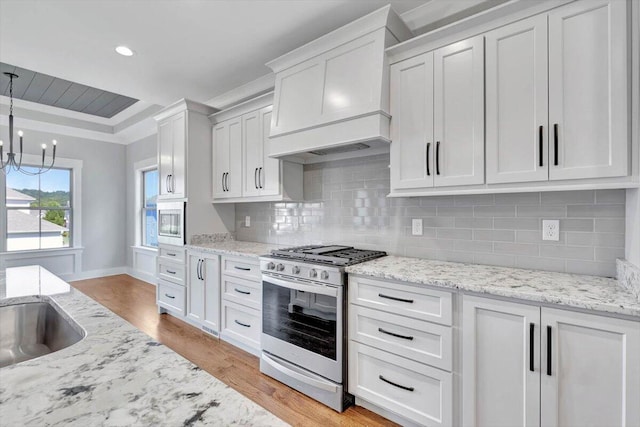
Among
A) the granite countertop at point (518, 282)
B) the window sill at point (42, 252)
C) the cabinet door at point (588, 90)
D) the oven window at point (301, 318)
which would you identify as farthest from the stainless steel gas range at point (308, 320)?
the window sill at point (42, 252)

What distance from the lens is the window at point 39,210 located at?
5.19 metres

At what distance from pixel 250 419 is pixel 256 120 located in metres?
3.11

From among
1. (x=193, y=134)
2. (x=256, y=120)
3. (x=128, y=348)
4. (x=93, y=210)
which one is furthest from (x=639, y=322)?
(x=93, y=210)

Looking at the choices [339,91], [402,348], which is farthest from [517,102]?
[402,348]

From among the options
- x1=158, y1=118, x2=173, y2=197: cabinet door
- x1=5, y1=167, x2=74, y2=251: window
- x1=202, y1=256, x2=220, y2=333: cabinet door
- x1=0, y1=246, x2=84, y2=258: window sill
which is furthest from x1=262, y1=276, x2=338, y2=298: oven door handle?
x1=5, y1=167, x2=74, y2=251: window

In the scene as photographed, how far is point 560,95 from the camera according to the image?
1.67 meters

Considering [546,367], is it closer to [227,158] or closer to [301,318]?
[301,318]

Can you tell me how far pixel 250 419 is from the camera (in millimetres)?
557

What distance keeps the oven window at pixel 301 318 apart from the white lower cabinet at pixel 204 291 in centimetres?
85

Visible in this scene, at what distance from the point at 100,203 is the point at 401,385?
6389 millimetres

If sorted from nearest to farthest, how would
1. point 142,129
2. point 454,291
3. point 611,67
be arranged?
1. point 611,67
2. point 454,291
3. point 142,129

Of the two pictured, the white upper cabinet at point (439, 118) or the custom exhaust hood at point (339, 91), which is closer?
the white upper cabinet at point (439, 118)

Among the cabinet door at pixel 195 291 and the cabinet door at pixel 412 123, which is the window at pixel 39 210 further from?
the cabinet door at pixel 412 123

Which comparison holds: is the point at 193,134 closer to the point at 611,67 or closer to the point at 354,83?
the point at 354,83
